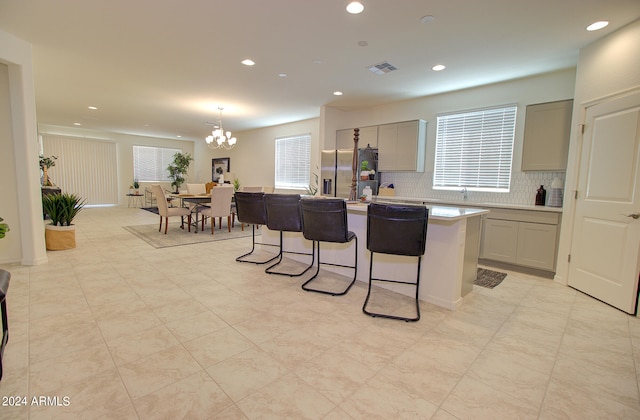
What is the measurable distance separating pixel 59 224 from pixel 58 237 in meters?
0.26

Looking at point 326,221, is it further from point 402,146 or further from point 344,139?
point 344,139

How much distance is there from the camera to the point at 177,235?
570 centimetres

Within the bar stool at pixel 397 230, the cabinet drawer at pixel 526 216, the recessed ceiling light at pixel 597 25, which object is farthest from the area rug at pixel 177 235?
the recessed ceiling light at pixel 597 25

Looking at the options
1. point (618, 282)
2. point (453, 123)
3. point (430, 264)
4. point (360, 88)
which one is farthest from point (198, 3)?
point (618, 282)

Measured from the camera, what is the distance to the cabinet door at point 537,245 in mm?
3590

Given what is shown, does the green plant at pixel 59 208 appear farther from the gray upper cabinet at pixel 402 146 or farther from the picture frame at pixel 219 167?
the picture frame at pixel 219 167

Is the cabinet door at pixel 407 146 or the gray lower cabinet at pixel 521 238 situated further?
the cabinet door at pixel 407 146

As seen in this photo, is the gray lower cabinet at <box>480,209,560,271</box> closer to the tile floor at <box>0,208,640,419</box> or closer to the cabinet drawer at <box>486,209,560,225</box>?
the cabinet drawer at <box>486,209,560,225</box>

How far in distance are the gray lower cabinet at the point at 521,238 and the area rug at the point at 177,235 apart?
14.2 ft

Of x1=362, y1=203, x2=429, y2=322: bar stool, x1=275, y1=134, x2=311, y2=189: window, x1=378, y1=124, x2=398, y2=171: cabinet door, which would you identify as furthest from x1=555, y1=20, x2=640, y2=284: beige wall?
x1=275, y1=134, x2=311, y2=189: window

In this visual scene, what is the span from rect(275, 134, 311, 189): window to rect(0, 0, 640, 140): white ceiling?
2.08m

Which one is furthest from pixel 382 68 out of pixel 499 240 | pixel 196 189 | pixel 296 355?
pixel 196 189

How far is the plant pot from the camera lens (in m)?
4.34

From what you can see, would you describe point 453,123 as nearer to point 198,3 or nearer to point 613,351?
point 613,351
